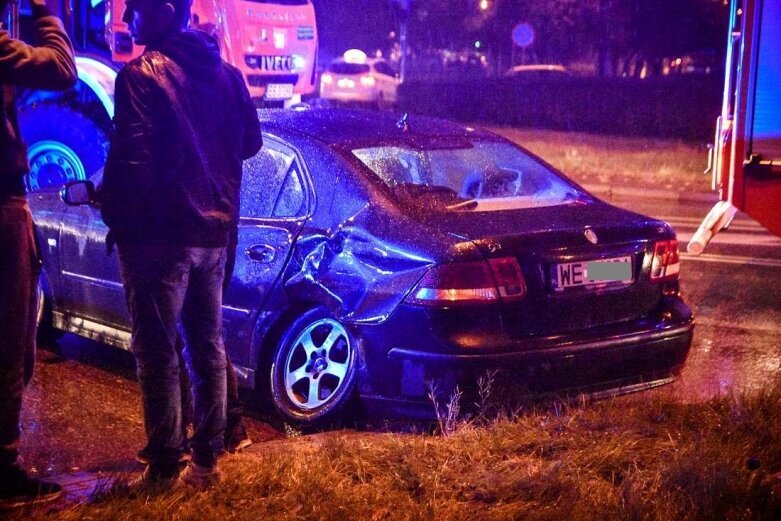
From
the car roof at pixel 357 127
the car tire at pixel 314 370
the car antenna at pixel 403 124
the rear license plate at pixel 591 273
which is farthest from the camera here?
the car antenna at pixel 403 124

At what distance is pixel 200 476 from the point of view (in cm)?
400

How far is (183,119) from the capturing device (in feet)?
12.6

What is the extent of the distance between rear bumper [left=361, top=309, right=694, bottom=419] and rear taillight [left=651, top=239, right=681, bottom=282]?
0.26m

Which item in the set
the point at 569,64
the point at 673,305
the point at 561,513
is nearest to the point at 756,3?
the point at 673,305

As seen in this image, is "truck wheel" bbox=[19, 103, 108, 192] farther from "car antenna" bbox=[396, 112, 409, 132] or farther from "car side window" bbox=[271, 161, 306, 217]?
"car side window" bbox=[271, 161, 306, 217]

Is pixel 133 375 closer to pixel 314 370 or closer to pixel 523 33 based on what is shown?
pixel 314 370

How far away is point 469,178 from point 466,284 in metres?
1.03

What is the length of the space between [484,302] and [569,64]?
122ft

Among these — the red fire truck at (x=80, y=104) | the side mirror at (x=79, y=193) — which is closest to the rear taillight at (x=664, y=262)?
the side mirror at (x=79, y=193)

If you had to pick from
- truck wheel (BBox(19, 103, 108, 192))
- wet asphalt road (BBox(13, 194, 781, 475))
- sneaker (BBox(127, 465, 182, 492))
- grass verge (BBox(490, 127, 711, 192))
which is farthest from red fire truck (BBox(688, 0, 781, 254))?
grass verge (BBox(490, 127, 711, 192))

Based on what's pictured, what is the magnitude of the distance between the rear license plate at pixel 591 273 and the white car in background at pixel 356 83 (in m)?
26.3

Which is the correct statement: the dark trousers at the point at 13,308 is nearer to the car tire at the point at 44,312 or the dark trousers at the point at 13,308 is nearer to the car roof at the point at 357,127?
the car roof at the point at 357,127

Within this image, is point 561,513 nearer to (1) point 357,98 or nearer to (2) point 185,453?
(2) point 185,453

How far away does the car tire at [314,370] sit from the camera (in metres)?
5.01
